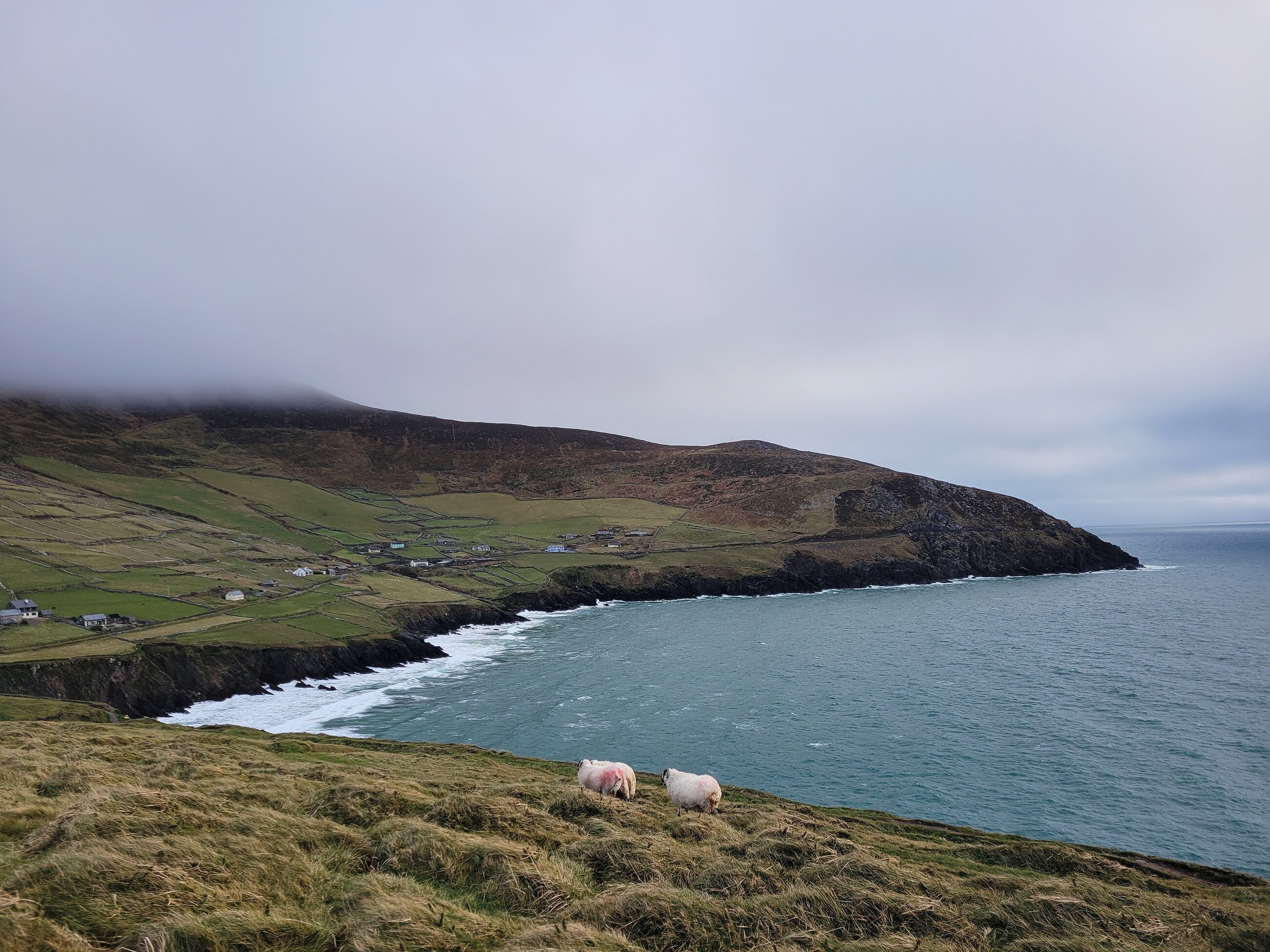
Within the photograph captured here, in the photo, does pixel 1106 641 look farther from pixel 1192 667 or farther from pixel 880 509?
pixel 880 509

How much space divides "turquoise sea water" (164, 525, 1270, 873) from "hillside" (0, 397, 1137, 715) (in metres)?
7.92

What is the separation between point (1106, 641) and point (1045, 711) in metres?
33.4

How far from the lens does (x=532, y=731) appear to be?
41438 mm

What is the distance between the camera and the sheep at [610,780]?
63.9 feet

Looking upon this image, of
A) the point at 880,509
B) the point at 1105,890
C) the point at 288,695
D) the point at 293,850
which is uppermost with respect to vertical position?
the point at 880,509

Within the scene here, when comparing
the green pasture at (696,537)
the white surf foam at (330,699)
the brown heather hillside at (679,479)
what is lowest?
the white surf foam at (330,699)

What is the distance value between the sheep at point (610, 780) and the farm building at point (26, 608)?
2318 inches

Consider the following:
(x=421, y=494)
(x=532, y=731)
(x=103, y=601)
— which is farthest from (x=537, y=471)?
(x=532, y=731)

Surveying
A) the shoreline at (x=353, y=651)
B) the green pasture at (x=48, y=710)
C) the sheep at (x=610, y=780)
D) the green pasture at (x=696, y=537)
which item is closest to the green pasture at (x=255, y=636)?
the shoreline at (x=353, y=651)

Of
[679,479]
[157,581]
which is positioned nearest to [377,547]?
[157,581]

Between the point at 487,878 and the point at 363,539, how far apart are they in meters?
135

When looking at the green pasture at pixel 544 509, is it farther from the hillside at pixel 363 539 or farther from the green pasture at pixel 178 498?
the green pasture at pixel 178 498

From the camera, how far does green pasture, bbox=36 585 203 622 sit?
179 ft

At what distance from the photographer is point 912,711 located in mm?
44219
